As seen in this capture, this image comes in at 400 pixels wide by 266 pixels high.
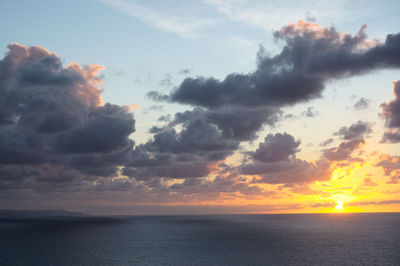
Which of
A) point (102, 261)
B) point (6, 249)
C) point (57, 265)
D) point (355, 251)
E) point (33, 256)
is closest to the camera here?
point (57, 265)

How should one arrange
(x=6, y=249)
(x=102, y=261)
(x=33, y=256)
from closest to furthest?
(x=102, y=261) → (x=33, y=256) → (x=6, y=249)

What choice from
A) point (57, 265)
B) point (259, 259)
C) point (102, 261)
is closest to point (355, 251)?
point (259, 259)

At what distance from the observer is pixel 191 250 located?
160m

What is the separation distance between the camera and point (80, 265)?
4692 inches

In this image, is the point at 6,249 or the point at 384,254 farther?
the point at 6,249

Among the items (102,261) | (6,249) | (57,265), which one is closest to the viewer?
(57,265)

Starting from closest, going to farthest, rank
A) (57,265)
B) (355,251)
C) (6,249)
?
(57,265) → (355,251) → (6,249)

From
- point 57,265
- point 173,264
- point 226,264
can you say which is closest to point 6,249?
point 57,265

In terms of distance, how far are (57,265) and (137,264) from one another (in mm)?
24680

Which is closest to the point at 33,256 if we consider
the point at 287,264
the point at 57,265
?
the point at 57,265

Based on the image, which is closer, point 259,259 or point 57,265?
point 57,265

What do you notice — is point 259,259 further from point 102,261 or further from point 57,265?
point 57,265

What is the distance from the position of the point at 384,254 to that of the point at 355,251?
11.6m

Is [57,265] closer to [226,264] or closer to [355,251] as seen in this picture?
[226,264]
